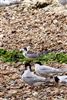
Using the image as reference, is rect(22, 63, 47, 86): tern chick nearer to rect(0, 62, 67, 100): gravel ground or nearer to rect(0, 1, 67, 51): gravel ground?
rect(0, 62, 67, 100): gravel ground

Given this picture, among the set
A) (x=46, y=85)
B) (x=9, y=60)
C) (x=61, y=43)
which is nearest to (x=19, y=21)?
(x=61, y=43)

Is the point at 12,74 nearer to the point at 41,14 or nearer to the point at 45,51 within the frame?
the point at 45,51

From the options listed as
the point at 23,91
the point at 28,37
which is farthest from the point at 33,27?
the point at 23,91

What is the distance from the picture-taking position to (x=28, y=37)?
14250 millimetres

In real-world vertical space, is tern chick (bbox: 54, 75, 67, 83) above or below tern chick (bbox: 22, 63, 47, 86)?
below

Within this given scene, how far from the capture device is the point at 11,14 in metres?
16.2

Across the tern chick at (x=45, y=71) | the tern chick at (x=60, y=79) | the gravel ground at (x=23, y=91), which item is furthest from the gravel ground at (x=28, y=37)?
the tern chick at (x=45, y=71)

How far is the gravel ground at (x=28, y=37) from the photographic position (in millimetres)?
9812

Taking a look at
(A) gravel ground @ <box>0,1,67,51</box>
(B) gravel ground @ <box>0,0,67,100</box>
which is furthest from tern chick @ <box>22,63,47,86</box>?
(A) gravel ground @ <box>0,1,67,51</box>

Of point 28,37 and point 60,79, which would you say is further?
point 28,37

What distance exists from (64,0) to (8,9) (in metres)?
1.95

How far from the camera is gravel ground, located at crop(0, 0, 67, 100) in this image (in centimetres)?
981

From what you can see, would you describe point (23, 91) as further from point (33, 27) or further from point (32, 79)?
point (33, 27)

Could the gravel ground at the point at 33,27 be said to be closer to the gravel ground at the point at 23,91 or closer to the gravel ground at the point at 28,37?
the gravel ground at the point at 28,37
